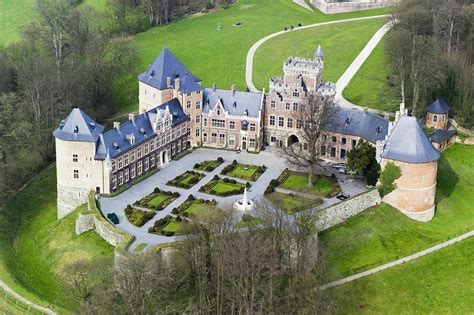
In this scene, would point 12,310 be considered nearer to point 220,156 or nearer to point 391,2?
point 220,156

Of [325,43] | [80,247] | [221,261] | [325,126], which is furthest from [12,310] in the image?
[325,43]

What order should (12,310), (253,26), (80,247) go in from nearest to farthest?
(12,310) → (80,247) → (253,26)

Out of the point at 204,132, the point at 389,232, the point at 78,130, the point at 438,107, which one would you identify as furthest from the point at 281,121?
the point at 78,130

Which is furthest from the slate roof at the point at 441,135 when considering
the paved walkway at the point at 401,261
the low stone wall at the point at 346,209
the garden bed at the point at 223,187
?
the garden bed at the point at 223,187

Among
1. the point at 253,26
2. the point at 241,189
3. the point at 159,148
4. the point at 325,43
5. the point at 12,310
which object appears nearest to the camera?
the point at 12,310

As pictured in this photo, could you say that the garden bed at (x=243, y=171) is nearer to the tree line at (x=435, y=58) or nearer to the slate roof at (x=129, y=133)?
the slate roof at (x=129, y=133)

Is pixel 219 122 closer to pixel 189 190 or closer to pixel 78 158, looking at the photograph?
pixel 189 190
